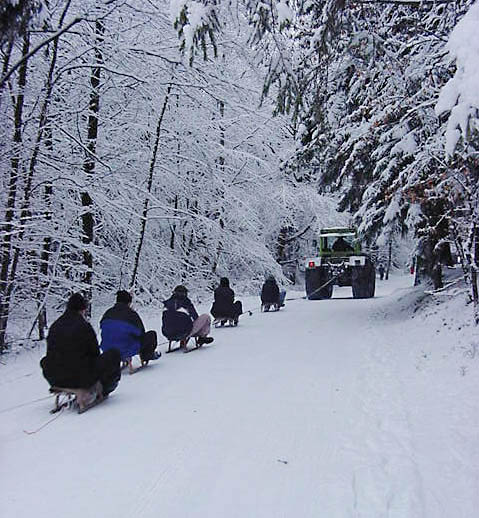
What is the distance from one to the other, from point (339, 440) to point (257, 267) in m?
17.5

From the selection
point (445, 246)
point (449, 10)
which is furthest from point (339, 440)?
point (445, 246)

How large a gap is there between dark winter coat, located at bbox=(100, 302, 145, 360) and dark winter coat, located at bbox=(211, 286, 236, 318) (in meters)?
4.96

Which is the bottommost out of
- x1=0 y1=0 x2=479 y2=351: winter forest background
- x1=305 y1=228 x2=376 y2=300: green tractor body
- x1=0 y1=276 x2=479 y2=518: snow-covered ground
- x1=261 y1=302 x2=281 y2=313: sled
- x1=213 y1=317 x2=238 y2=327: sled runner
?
x1=0 y1=276 x2=479 y2=518: snow-covered ground

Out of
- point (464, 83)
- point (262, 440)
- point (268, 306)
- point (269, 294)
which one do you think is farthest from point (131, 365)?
point (268, 306)

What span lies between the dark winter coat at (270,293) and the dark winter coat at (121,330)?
8.67 meters

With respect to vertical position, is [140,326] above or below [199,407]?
above

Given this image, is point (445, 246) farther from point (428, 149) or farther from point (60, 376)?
point (60, 376)

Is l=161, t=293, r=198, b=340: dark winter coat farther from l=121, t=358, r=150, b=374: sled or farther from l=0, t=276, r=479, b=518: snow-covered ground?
l=121, t=358, r=150, b=374: sled

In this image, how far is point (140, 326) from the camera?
25.2 ft

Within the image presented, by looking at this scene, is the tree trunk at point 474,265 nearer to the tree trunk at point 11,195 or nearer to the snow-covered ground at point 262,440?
the snow-covered ground at point 262,440

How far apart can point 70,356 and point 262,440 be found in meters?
2.41

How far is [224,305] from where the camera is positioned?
41.1 feet

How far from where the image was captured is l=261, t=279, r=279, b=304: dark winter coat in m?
15.9

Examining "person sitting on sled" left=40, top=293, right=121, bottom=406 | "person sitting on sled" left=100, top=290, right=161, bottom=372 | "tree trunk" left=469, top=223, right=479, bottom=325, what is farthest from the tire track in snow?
"person sitting on sled" left=100, top=290, right=161, bottom=372
